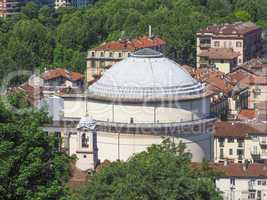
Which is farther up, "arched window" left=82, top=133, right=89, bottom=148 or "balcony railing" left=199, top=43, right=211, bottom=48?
"balcony railing" left=199, top=43, right=211, bottom=48

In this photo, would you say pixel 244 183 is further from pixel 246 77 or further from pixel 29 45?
pixel 29 45

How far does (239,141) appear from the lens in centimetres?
5147

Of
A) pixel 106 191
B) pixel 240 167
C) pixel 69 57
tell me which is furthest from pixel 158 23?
pixel 106 191

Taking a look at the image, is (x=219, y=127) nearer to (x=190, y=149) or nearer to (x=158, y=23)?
(x=190, y=149)

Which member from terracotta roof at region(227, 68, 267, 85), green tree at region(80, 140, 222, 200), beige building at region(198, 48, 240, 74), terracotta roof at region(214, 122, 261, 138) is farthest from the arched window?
beige building at region(198, 48, 240, 74)

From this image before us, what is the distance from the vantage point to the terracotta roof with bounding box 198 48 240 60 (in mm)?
80387

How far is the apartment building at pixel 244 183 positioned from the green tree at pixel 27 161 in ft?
63.3

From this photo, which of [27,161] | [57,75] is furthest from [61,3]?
[27,161]

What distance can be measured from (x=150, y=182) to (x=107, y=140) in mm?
17180

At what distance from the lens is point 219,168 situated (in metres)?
42.8

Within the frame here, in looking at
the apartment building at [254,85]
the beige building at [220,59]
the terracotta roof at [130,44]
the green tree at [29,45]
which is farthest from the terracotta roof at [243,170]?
the green tree at [29,45]

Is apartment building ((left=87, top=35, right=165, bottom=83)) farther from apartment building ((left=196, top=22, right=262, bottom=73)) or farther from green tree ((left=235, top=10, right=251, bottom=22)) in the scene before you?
green tree ((left=235, top=10, right=251, bottom=22))

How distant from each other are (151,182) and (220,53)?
53.6m

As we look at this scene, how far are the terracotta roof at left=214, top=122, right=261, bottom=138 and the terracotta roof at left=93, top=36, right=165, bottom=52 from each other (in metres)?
27.0
